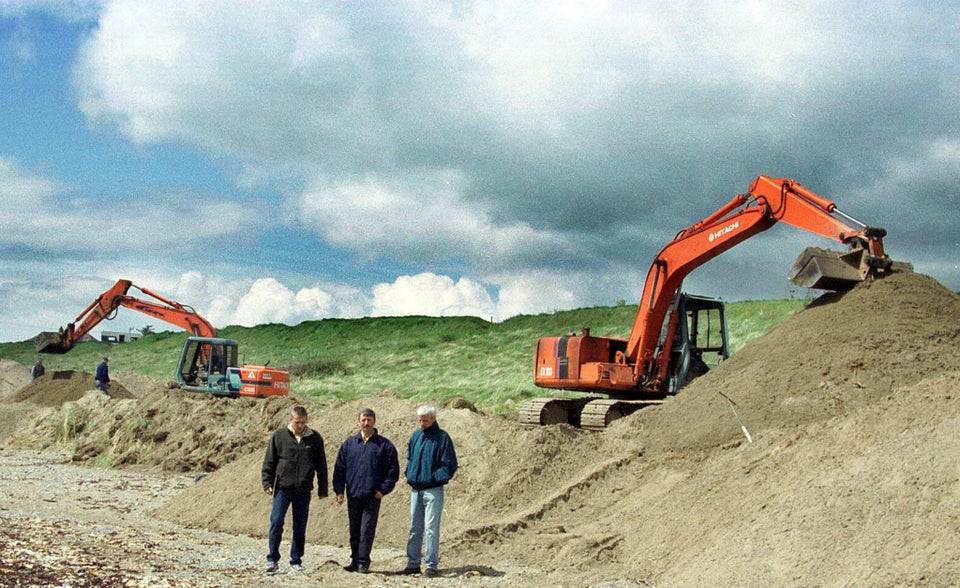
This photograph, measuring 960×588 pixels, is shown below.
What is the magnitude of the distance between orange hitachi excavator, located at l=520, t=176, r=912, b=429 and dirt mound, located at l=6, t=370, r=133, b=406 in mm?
18525

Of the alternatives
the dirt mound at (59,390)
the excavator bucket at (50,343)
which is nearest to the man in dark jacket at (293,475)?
the dirt mound at (59,390)

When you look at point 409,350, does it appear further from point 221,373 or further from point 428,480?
point 428,480

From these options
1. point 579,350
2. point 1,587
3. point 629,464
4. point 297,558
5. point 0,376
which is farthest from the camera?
point 0,376

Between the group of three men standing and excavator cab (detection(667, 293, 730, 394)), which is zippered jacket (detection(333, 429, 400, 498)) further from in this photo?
excavator cab (detection(667, 293, 730, 394))

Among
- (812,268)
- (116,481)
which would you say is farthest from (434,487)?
(116,481)

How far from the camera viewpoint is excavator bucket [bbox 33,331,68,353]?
102 ft

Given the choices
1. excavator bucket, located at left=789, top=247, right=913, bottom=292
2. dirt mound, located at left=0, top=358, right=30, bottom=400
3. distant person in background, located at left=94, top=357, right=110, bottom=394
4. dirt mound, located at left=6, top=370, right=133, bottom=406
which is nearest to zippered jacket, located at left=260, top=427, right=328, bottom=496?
excavator bucket, located at left=789, top=247, right=913, bottom=292

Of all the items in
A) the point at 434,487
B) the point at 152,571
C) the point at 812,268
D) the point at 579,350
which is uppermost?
the point at 812,268

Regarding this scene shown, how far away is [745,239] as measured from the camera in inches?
615

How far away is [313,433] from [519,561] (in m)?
2.85

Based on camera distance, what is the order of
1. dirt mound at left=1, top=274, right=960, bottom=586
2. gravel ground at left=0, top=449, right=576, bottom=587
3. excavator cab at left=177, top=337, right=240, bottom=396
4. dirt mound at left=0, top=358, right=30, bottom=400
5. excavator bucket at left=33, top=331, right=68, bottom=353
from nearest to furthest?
dirt mound at left=1, top=274, right=960, bottom=586
gravel ground at left=0, top=449, right=576, bottom=587
excavator cab at left=177, top=337, right=240, bottom=396
excavator bucket at left=33, top=331, right=68, bottom=353
dirt mound at left=0, top=358, right=30, bottom=400

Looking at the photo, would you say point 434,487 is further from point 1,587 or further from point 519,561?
point 1,587

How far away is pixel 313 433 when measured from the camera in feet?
28.6

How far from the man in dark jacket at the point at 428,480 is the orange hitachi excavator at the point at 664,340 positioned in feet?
24.1
